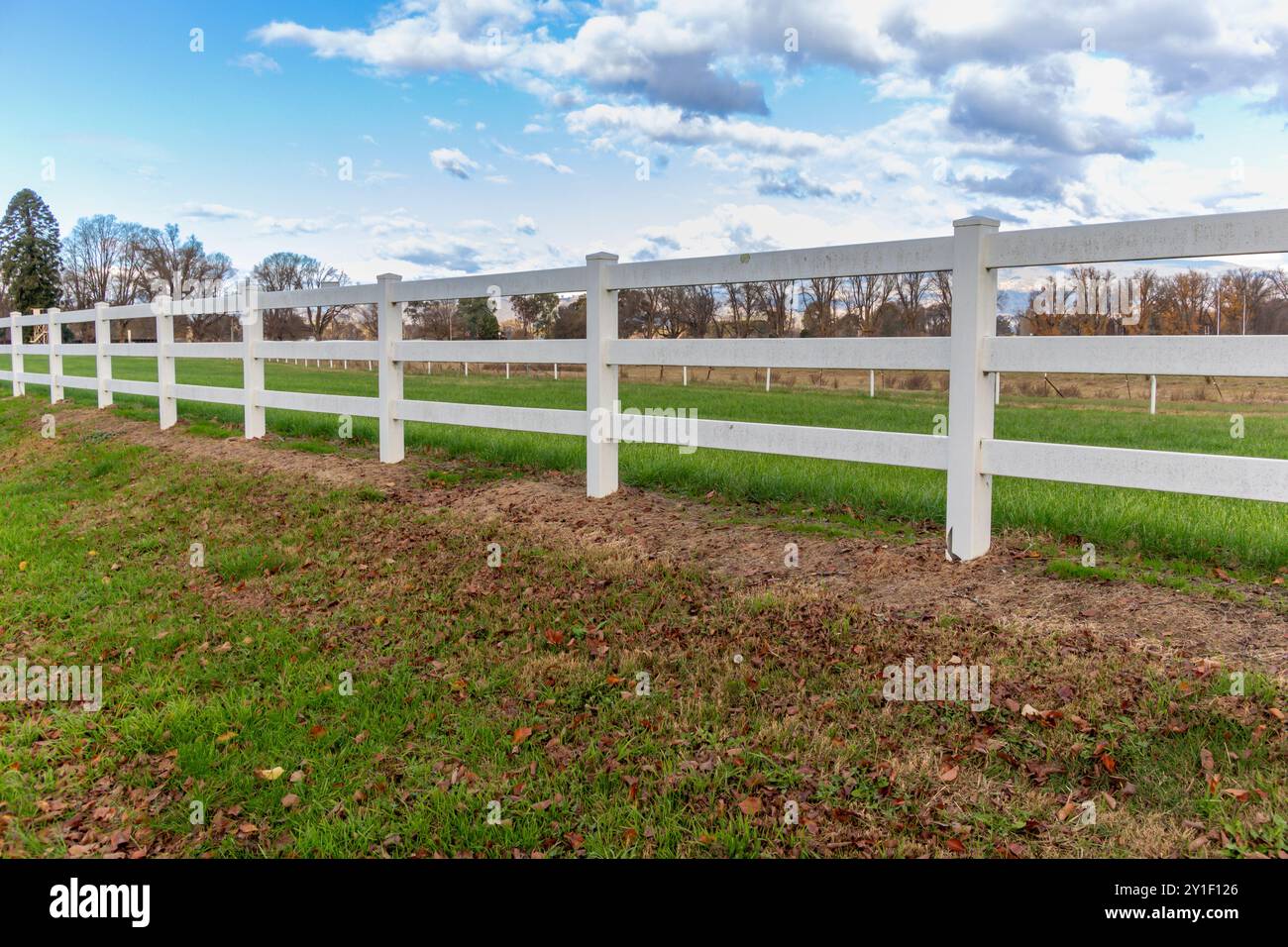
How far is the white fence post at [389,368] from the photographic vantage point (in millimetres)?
9375

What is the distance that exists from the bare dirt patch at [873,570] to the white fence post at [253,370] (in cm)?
351

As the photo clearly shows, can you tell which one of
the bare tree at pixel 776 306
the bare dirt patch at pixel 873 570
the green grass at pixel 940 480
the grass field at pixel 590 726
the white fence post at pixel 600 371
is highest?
the bare tree at pixel 776 306

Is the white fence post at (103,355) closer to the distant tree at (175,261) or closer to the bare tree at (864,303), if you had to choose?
the bare tree at (864,303)

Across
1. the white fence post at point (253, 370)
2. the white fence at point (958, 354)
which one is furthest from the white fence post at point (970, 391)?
the white fence post at point (253, 370)

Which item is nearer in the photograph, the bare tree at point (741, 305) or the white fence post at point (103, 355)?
the white fence post at point (103, 355)

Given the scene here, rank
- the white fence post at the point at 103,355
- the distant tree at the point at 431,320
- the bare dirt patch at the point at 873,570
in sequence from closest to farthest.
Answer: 1. the bare dirt patch at the point at 873,570
2. the white fence post at the point at 103,355
3. the distant tree at the point at 431,320

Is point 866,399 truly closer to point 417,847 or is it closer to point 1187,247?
point 1187,247

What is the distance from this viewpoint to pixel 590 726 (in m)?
4.20

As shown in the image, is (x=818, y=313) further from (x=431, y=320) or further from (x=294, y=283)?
(x=294, y=283)

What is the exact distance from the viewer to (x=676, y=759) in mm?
3863

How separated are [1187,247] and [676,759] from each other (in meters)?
3.72

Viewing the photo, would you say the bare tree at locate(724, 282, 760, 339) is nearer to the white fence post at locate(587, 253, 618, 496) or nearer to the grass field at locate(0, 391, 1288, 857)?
the white fence post at locate(587, 253, 618, 496)

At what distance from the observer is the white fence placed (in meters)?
4.82
